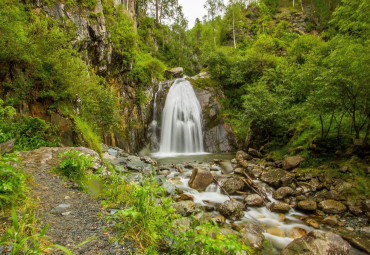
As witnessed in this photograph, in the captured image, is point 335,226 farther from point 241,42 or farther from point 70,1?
point 241,42

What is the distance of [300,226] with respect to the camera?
6211 millimetres

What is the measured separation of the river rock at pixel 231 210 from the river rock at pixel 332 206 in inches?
124

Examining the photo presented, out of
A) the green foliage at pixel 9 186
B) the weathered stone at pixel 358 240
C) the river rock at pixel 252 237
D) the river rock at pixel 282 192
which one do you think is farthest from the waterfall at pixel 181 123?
the green foliage at pixel 9 186

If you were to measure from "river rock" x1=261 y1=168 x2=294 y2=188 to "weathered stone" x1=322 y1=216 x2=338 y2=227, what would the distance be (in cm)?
261

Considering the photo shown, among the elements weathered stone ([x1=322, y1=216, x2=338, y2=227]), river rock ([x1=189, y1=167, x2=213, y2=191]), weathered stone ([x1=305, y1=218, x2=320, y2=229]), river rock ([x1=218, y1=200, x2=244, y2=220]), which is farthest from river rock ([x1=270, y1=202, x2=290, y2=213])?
river rock ([x1=189, y1=167, x2=213, y2=191])

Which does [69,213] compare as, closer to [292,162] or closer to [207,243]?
[207,243]

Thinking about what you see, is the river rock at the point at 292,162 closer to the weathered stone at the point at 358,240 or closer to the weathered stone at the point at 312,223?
the weathered stone at the point at 312,223

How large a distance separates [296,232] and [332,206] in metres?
2.21

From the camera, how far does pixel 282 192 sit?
8.18m

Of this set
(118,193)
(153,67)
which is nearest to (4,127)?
(118,193)

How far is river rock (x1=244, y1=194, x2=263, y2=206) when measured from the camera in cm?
739

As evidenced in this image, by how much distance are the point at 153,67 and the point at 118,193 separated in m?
20.5

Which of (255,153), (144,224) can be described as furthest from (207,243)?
(255,153)

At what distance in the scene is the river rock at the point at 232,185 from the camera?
854cm
